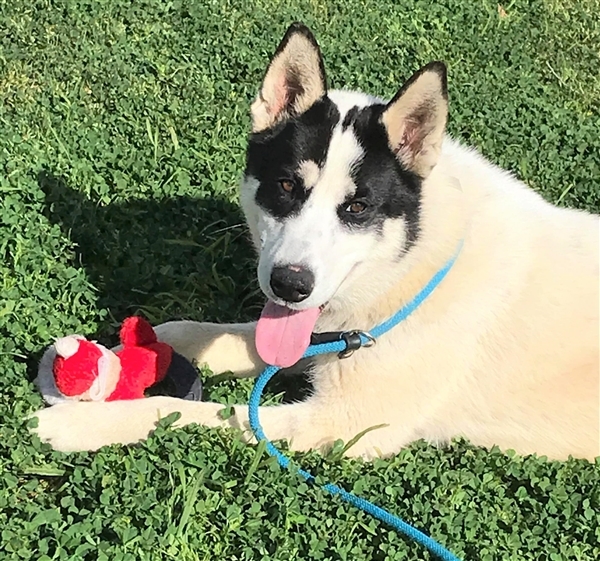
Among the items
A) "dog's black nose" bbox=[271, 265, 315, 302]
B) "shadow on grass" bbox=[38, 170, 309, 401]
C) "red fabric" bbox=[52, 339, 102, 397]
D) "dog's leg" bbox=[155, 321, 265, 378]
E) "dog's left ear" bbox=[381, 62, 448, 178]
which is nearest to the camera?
"dog's black nose" bbox=[271, 265, 315, 302]

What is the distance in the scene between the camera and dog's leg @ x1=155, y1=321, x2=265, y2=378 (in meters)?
3.82

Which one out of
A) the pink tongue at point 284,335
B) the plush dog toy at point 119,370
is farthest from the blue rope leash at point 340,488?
the plush dog toy at point 119,370

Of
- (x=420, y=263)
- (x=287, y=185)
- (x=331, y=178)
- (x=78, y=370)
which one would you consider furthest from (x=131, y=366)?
(x=420, y=263)

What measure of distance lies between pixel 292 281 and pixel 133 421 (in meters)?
0.87

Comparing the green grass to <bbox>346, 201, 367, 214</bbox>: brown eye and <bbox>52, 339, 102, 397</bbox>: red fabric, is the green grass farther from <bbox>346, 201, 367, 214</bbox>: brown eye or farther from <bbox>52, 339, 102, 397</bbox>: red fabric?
<bbox>346, 201, 367, 214</bbox>: brown eye

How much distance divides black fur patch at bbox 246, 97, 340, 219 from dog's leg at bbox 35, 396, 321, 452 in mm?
849

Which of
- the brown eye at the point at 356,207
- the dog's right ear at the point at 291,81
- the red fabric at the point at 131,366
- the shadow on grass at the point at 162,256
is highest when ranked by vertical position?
the dog's right ear at the point at 291,81

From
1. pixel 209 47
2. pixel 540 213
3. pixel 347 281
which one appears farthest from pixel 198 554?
pixel 209 47

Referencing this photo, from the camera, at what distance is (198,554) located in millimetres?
2939

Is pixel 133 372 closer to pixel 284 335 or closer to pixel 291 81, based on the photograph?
pixel 284 335

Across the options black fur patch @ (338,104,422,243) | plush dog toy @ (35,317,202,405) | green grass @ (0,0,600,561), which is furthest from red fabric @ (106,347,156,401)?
black fur patch @ (338,104,422,243)

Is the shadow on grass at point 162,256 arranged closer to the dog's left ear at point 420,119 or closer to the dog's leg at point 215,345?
the dog's leg at point 215,345

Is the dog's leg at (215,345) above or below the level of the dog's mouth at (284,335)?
below

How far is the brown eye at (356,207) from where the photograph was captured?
3.13m
